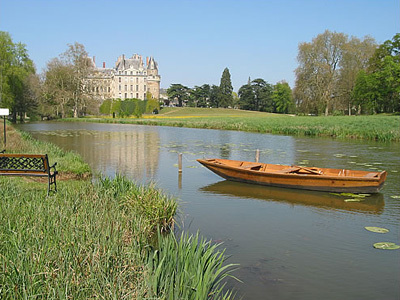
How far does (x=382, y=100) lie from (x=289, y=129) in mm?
23528

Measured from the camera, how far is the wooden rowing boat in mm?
10086

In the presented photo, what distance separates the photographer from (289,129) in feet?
111

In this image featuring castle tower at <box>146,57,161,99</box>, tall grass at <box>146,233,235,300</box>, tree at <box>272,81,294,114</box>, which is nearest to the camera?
tall grass at <box>146,233,235,300</box>

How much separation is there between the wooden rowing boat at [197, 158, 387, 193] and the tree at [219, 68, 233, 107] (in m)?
91.4

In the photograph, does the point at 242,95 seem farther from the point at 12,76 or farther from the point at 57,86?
the point at 12,76

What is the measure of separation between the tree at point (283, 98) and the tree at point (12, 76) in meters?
56.5

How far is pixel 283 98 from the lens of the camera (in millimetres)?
91500

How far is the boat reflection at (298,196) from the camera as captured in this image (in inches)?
373

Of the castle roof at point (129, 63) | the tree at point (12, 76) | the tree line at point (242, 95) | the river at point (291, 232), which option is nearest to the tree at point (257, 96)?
the tree line at point (242, 95)

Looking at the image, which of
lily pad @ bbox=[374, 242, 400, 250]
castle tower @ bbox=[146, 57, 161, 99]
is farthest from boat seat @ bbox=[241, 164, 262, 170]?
castle tower @ bbox=[146, 57, 161, 99]

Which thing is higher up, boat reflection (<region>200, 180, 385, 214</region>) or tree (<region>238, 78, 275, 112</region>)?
tree (<region>238, 78, 275, 112</region>)

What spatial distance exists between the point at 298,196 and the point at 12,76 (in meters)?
46.9

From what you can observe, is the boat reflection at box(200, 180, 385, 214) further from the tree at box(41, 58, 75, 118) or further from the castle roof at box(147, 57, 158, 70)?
the castle roof at box(147, 57, 158, 70)

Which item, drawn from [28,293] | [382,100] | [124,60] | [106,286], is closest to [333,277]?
[106,286]
